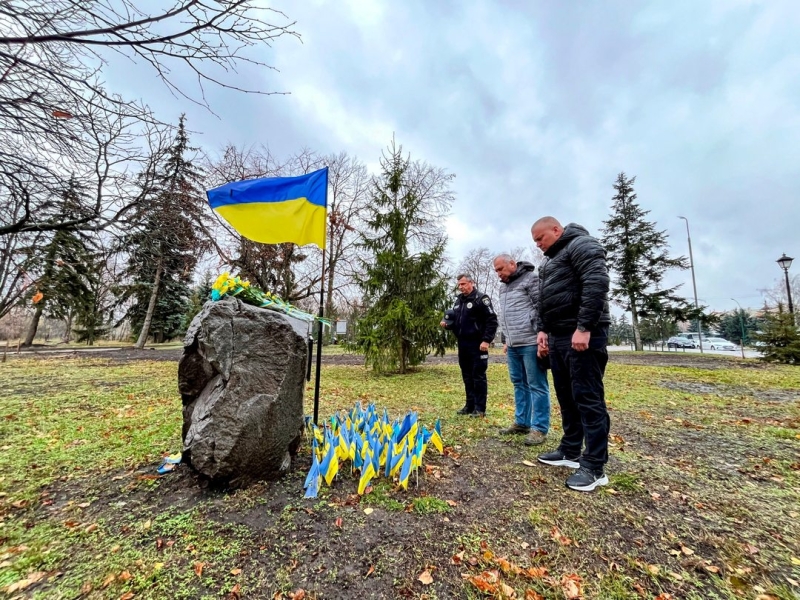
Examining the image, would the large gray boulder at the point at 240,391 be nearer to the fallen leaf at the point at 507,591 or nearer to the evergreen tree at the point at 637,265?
the fallen leaf at the point at 507,591

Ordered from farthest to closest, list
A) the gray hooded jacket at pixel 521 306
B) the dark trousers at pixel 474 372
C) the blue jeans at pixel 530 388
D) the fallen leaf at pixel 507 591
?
the dark trousers at pixel 474 372 → the gray hooded jacket at pixel 521 306 → the blue jeans at pixel 530 388 → the fallen leaf at pixel 507 591

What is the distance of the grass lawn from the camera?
157 centimetres

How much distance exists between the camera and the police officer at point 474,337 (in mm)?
4512

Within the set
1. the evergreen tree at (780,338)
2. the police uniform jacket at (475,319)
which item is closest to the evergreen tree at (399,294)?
the police uniform jacket at (475,319)

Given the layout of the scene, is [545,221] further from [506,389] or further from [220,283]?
[506,389]

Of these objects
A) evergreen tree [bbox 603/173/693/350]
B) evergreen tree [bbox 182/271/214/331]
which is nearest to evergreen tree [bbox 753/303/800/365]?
evergreen tree [bbox 603/173/693/350]

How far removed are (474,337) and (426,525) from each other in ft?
9.33

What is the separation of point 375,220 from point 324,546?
326 inches

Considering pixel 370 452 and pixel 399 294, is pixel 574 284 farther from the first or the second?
pixel 399 294

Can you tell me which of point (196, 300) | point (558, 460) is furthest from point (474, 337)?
point (196, 300)

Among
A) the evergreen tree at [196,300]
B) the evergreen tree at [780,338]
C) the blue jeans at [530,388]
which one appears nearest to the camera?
the blue jeans at [530,388]

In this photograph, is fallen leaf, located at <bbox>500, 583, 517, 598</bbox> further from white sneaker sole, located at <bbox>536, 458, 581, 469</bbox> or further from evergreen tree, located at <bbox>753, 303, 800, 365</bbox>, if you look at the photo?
evergreen tree, located at <bbox>753, 303, 800, 365</bbox>

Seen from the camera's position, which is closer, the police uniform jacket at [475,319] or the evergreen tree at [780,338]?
the police uniform jacket at [475,319]

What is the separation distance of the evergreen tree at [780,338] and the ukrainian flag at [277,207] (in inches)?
629
